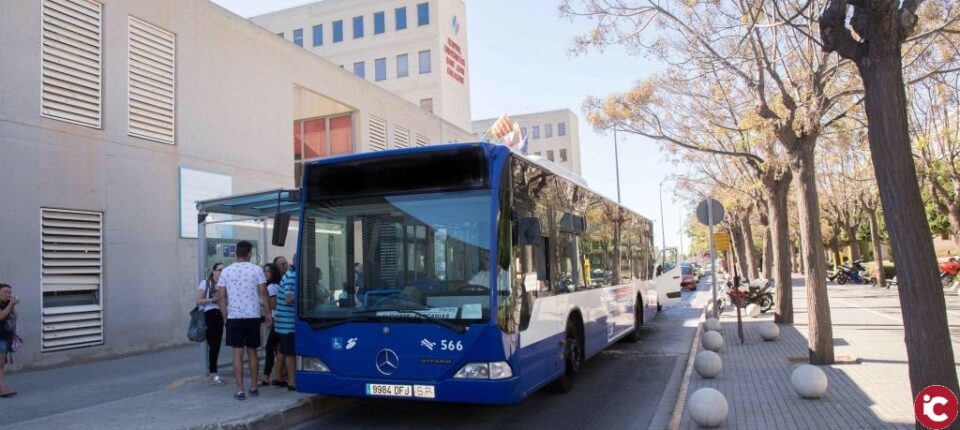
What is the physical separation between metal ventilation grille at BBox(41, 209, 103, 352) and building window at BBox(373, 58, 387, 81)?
30580mm

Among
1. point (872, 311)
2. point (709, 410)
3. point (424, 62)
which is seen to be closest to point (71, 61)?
point (709, 410)

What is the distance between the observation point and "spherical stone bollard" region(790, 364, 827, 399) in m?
7.52

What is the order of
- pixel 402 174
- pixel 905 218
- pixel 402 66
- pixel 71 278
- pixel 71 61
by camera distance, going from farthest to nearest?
pixel 402 66 < pixel 71 61 < pixel 71 278 < pixel 402 174 < pixel 905 218

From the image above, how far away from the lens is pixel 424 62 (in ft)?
132

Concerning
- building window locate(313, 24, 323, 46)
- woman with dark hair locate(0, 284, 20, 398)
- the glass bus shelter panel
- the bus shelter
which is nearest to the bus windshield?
the bus shelter

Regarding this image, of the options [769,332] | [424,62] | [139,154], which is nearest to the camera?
[769,332]

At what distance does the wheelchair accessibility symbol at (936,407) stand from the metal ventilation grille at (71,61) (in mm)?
13565

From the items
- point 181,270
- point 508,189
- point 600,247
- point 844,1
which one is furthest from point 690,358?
point 181,270

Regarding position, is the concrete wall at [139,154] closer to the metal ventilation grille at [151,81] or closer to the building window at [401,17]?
the metal ventilation grille at [151,81]

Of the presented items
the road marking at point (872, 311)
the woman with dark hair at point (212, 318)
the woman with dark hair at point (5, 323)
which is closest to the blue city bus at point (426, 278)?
the woman with dark hair at point (212, 318)

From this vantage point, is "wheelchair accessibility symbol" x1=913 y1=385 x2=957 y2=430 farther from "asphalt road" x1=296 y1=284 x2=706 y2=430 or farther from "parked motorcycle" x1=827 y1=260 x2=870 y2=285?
"parked motorcycle" x1=827 y1=260 x2=870 y2=285

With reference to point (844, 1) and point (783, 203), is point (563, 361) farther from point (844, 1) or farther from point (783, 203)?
point (783, 203)

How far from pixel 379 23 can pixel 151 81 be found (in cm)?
2964

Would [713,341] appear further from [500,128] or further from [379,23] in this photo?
[379,23]
